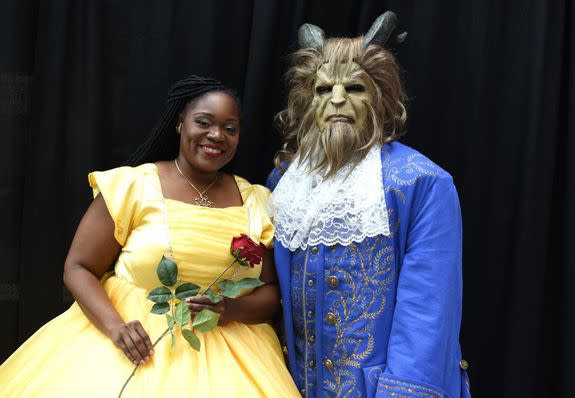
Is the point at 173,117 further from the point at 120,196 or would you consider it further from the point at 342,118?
the point at 342,118

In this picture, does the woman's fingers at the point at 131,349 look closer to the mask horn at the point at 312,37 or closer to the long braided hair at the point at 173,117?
the long braided hair at the point at 173,117

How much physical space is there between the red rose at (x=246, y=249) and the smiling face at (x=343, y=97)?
0.47m

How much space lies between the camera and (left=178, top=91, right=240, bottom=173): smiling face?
205 cm

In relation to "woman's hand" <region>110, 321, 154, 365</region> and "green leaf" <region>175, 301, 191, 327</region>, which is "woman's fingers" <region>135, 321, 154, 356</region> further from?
"green leaf" <region>175, 301, 191, 327</region>

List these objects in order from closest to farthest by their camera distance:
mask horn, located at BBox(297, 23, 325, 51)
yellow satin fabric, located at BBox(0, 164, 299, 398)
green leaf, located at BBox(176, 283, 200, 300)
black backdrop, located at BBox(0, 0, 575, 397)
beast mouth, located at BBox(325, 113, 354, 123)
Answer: yellow satin fabric, located at BBox(0, 164, 299, 398) < green leaf, located at BBox(176, 283, 200, 300) < beast mouth, located at BBox(325, 113, 354, 123) < mask horn, located at BBox(297, 23, 325, 51) < black backdrop, located at BBox(0, 0, 575, 397)

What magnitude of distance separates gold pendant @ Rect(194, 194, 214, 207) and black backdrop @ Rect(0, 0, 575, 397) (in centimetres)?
51

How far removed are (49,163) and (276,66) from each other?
3.24ft

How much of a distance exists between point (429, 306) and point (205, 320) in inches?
25.5

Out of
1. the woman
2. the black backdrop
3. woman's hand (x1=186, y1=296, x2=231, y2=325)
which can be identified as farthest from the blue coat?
the black backdrop

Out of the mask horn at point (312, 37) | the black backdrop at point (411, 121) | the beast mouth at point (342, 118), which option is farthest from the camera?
the black backdrop at point (411, 121)

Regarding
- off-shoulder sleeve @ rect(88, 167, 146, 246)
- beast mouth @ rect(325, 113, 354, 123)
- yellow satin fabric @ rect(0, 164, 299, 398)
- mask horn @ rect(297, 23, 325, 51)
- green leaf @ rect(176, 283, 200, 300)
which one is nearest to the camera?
yellow satin fabric @ rect(0, 164, 299, 398)

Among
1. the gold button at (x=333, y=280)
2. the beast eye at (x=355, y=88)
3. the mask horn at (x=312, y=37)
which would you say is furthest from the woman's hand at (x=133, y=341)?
the mask horn at (x=312, y=37)

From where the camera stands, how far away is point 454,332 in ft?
6.08

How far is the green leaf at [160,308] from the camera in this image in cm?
176
